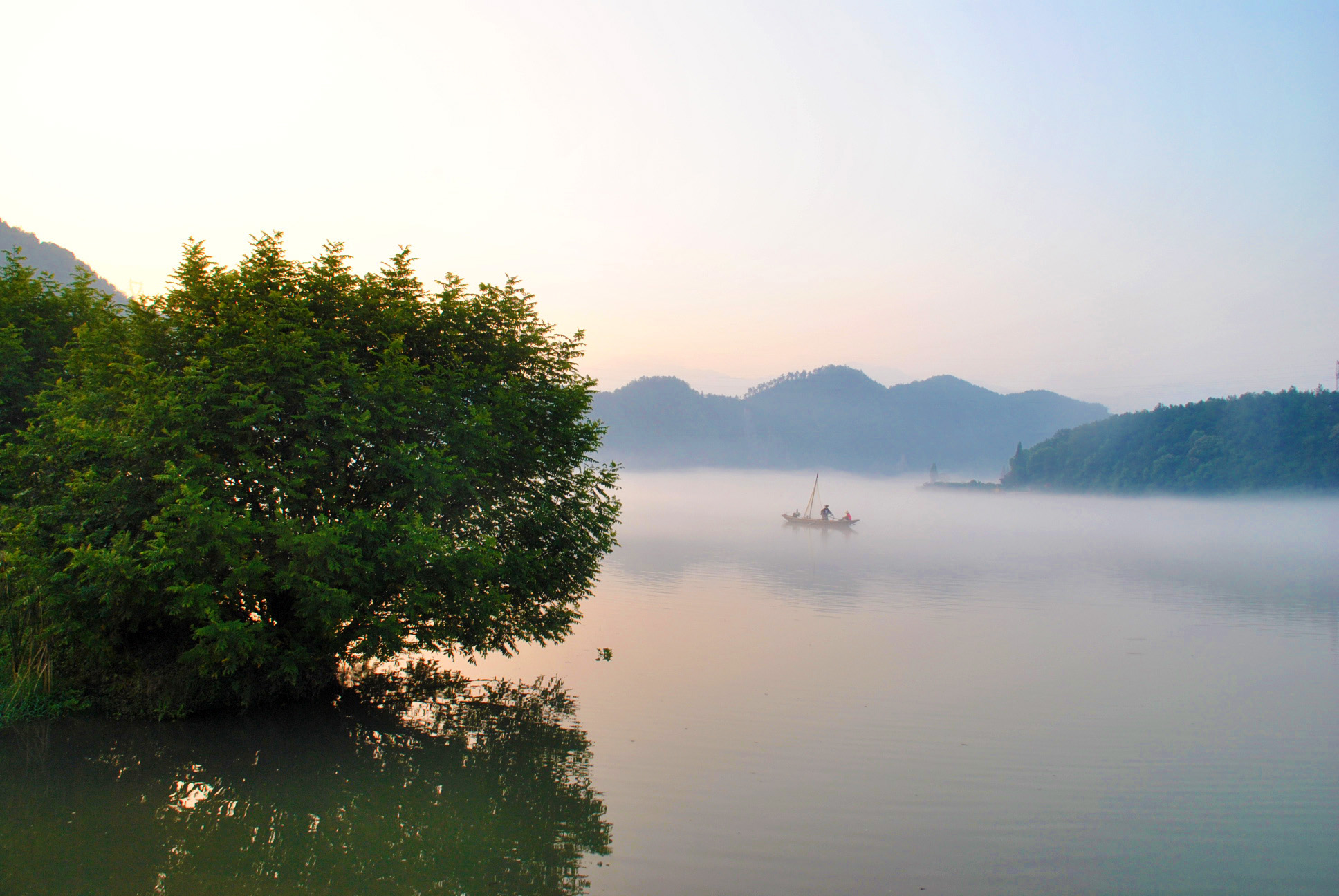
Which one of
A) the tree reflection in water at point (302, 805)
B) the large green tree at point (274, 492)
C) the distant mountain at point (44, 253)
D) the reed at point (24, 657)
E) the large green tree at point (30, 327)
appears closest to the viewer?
the tree reflection in water at point (302, 805)

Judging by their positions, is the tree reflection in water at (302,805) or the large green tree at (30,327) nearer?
the tree reflection in water at (302,805)

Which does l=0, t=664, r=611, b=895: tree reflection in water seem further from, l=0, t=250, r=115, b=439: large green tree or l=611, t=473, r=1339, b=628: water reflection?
l=611, t=473, r=1339, b=628: water reflection

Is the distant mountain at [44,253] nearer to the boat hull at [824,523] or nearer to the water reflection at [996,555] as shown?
the water reflection at [996,555]

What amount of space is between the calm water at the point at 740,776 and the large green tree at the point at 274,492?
1.81 m

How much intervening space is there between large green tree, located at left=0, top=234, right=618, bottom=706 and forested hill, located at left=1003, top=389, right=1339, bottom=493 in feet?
549

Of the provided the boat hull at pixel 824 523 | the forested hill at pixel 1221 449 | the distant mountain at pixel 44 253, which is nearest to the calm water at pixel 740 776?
the boat hull at pixel 824 523

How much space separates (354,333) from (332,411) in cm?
266

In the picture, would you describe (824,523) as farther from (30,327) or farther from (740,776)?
(30,327)

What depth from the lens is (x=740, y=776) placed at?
13.6m

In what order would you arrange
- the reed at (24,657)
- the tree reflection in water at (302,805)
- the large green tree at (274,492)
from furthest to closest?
the reed at (24,657) → the large green tree at (274,492) → the tree reflection in water at (302,805)

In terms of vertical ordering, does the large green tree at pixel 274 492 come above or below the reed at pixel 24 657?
above

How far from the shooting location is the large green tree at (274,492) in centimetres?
1312

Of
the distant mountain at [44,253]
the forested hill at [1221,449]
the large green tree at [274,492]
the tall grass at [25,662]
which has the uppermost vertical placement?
the distant mountain at [44,253]

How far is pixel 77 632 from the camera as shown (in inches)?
529
